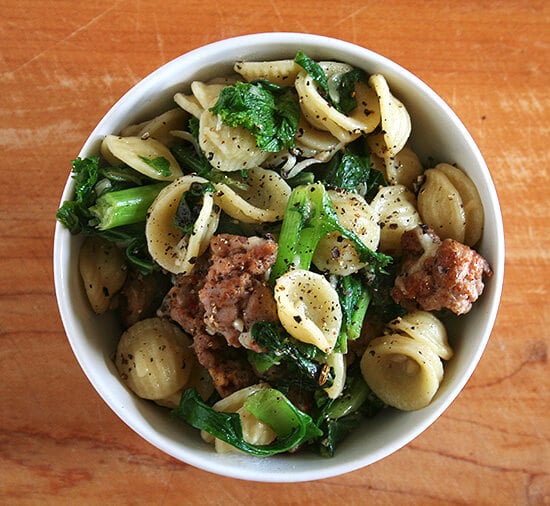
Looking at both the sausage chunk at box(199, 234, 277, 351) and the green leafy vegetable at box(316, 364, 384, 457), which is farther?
the green leafy vegetable at box(316, 364, 384, 457)

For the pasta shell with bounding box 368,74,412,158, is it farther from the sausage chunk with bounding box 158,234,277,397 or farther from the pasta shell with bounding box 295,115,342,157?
the sausage chunk with bounding box 158,234,277,397

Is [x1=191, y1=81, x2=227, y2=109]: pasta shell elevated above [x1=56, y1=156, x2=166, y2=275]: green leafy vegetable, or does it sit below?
above

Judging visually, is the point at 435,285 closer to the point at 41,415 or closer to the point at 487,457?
the point at 487,457

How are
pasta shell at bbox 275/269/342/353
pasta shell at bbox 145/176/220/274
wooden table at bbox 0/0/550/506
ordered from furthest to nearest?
wooden table at bbox 0/0/550/506
pasta shell at bbox 145/176/220/274
pasta shell at bbox 275/269/342/353

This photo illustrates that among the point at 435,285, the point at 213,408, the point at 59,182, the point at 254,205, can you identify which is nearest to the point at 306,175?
the point at 254,205

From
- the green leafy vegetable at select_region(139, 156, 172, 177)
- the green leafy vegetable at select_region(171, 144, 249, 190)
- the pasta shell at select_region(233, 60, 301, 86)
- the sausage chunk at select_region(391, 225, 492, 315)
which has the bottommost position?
the sausage chunk at select_region(391, 225, 492, 315)

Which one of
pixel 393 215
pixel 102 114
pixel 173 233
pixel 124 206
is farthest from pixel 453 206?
pixel 102 114

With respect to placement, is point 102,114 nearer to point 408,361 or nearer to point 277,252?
point 277,252

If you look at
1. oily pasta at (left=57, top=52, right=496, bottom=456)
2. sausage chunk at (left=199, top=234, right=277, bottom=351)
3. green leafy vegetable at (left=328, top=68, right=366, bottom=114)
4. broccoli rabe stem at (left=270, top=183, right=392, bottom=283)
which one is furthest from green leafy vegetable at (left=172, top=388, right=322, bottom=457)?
green leafy vegetable at (left=328, top=68, right=366, bottom=114)
